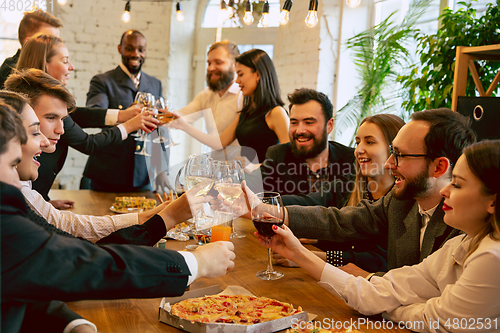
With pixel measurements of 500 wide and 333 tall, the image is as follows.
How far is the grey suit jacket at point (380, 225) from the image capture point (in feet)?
4.78

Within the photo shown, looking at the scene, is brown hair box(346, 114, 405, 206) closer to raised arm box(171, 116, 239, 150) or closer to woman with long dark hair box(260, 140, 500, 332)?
woman with long dark hair box(260, 140, 500, 332)

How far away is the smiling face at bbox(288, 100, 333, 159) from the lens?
2512 millimetres

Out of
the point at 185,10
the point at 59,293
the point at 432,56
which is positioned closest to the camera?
the point at 59,293

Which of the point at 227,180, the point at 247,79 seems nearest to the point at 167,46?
the point at 247,79

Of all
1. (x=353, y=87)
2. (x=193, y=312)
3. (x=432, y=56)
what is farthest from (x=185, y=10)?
(x=193, y=312)

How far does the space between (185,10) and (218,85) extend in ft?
7.24

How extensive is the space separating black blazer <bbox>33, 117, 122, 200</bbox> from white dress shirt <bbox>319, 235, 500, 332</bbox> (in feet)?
5.84

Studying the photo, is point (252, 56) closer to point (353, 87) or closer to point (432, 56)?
point (432, 56)

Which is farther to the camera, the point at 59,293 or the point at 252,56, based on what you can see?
the point at 252,56

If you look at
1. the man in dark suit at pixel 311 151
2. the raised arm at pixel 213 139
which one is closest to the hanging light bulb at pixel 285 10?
the man in dark suit at pixel 311 151

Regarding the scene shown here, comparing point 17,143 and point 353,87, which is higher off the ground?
point 353,87

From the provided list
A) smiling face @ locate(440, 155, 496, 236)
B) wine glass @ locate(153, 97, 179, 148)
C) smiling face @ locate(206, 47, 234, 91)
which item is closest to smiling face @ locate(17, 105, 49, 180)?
smiling face @ locate(440, 155, 496, 236)

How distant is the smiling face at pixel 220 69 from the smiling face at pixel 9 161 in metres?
2.80

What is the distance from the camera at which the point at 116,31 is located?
16.6 ft
